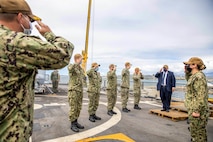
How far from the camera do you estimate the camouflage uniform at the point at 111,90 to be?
6.80 metres

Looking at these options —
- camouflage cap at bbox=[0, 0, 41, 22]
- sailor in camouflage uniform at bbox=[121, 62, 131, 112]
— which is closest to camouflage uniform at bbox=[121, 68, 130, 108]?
sailor in camouflage uniform at bbox=[121, 62, 131, 112]

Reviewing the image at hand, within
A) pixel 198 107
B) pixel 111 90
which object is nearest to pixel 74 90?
pixel 111 90

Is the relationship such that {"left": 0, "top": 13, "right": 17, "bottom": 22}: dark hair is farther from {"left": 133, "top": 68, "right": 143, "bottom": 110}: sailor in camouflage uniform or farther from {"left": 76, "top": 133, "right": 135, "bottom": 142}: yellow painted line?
{"left": 133, "top": 68, "right": 143, "bottom": 110}: sailor in camouflage uniform

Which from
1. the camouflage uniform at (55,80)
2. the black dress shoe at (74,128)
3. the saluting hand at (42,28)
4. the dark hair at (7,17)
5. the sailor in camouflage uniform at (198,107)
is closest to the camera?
the dark hair at (7,17)

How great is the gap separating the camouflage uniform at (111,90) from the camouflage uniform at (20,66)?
5.51 m

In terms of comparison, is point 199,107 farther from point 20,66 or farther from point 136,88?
point 136,88

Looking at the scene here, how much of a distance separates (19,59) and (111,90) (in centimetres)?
583

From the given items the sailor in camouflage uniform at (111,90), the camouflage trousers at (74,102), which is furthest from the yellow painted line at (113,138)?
the sailor in camouflage uniform at (111,90)

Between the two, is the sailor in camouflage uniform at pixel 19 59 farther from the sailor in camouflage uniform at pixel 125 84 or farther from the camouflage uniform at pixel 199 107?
the sailor in camouflage uniform at pixel 125 84

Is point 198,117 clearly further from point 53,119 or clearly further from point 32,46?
point 53,119

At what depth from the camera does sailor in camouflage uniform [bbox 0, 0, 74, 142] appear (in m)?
1.13

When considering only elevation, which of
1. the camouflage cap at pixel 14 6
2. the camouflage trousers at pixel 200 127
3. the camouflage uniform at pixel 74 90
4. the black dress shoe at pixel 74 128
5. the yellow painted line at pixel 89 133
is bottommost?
the yellow painted line at pixel 89 133

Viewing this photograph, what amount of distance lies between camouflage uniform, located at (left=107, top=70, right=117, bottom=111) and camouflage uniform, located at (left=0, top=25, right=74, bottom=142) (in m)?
5.51

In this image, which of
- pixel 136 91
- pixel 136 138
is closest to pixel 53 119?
pixel 136 138
